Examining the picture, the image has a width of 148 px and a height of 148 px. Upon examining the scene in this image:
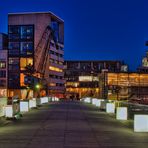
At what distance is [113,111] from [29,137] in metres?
23.9

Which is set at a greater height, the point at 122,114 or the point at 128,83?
the point at 128,83

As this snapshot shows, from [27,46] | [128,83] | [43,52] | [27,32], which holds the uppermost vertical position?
[27,32]

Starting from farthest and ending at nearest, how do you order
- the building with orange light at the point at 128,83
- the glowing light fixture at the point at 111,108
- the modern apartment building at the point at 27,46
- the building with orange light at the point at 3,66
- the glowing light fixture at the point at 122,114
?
the modern apartment building at the point at 27,46 < the building with orange light at the point at 3,66 < the building with orange light at the point at 128,83 < the glowing light fixture at the point at 111,108 < the glowing light fixture at the point at 122,114

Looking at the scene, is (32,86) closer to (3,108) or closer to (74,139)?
(3,108)

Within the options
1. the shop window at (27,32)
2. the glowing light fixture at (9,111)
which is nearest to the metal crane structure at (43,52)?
the shop window at (27,32)

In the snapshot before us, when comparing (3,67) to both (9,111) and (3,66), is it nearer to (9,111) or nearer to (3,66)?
(3,66)

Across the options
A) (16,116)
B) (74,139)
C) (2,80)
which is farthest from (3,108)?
(2,80)

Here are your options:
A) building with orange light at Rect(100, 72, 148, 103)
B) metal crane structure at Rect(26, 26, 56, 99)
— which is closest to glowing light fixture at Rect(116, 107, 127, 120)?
building with orange light at Rect(100, 72, 148, 103)

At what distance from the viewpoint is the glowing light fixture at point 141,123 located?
23.2 metres

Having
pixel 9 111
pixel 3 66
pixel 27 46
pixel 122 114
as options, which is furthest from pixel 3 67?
pixel 9 111

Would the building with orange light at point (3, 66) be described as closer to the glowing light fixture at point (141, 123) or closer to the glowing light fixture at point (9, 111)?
the glowing light fixture at point (9, 111)

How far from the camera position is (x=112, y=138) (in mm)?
20016

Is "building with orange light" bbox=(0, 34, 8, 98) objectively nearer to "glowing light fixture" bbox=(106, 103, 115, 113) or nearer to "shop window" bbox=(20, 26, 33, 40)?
"shop window" bbox=(20, 26, 33, 40)

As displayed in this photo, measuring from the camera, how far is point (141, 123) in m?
23.4
